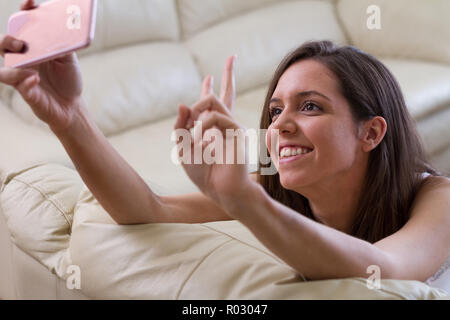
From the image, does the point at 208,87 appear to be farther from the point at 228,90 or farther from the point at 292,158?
the point at 292,158

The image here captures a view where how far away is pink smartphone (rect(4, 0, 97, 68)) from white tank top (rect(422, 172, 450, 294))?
735mm

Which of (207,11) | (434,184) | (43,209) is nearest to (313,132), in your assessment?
(434,184)

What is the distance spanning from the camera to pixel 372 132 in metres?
1.30

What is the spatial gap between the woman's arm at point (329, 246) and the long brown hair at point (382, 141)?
0.15 meters

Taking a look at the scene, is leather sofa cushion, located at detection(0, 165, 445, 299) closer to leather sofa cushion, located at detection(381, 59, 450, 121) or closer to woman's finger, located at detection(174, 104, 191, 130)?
woman's finger, located at detection(174, 104, 191, 130)

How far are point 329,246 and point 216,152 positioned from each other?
0.21 metres

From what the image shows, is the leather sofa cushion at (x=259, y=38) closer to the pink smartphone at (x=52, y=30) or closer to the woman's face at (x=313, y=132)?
the woman's face at (x=313, y=132)

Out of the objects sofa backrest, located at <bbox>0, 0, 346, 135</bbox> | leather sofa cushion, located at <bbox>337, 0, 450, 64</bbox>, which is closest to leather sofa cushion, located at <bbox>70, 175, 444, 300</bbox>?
sofa backrest, located at <bbox>0, 0, 346, 135</bbox>

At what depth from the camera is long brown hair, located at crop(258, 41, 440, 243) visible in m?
1.28

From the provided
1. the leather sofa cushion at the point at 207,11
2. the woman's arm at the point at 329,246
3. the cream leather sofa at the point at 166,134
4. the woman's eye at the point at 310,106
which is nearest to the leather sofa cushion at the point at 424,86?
the cream leather sofa at the point at 166,134

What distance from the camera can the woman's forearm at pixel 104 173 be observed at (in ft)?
3.87

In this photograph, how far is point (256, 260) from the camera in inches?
40.4
